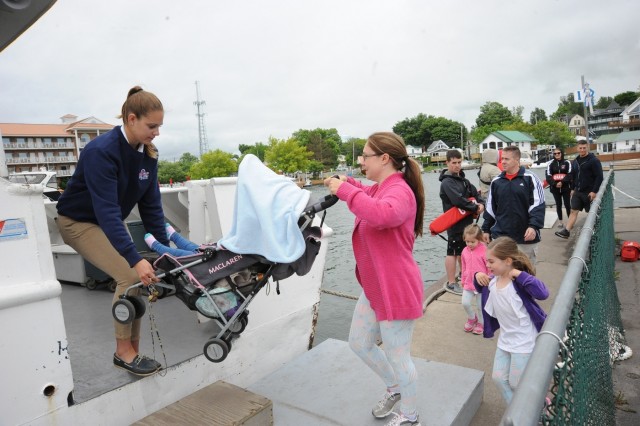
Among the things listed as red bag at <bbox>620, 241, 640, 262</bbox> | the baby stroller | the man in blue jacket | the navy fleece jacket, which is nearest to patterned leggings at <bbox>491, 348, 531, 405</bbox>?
the baby stroller

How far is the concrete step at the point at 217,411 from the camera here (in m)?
2.55

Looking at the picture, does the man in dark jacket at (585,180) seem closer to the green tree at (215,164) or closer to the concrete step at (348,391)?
the concrete step at (348,391)

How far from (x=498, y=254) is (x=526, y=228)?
2016 mm

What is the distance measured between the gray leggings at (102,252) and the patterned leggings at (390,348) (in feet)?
4.77

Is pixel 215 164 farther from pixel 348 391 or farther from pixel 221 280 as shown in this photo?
pixel 221 280

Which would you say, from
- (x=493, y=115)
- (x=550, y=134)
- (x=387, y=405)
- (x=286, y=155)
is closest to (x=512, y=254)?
(x=387, y=405)

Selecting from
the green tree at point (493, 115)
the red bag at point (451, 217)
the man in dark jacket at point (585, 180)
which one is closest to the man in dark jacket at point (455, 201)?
the red bag at point (451, 217)

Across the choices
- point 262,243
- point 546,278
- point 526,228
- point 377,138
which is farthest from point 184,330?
point 546,278

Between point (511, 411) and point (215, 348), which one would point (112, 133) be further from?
point (511, 411)

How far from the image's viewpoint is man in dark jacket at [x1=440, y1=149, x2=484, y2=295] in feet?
18.7

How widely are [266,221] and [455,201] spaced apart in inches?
146

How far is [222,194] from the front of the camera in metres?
3.90

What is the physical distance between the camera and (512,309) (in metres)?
2.87

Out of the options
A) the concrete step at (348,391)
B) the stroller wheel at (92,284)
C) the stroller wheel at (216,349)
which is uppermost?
the stroller wheel at (216,349)
